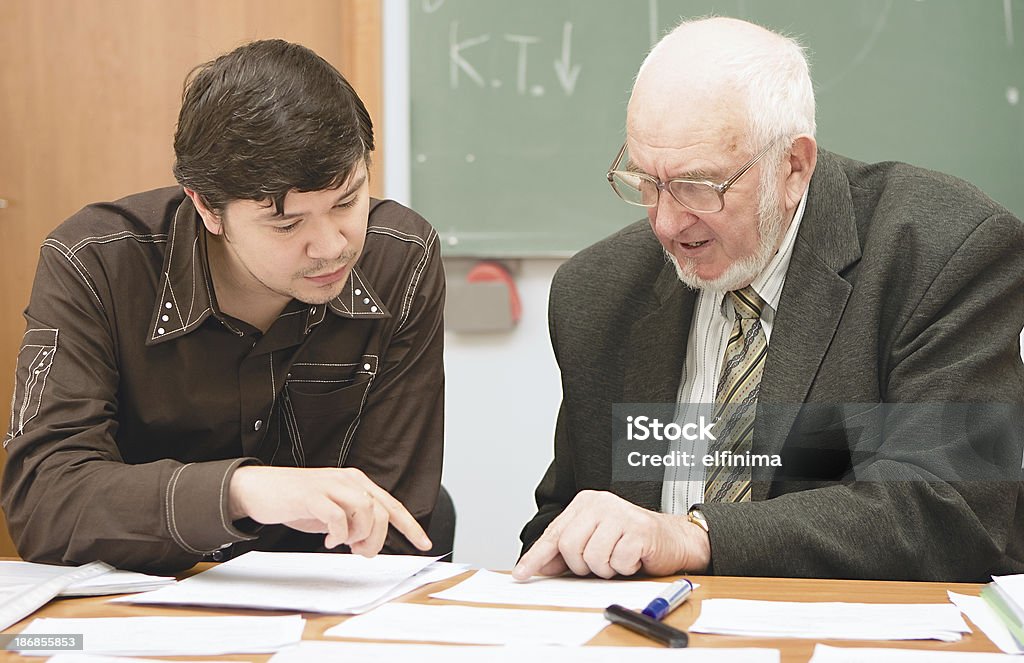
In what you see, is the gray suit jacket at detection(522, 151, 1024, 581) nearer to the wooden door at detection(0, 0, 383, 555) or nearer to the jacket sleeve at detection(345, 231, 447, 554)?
the jacket sleeve at detection(345, 231, 447, 554)

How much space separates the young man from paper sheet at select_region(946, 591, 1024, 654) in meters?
0.54

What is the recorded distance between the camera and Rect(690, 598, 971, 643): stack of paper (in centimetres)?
90

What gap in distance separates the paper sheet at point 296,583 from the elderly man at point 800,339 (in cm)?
17

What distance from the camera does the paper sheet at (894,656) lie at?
0.82 metres

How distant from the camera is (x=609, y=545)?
3.63 ft

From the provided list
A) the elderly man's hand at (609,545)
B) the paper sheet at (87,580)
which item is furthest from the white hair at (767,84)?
the paper sheet at (87,580)

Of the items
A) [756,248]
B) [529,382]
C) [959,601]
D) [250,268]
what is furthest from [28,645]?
[529,382]

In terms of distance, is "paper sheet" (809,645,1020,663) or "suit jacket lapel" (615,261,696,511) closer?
"paper sheet" (809,645,1020,663)

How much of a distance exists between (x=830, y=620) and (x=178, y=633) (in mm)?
588

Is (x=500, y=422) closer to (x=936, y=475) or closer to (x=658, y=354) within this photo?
(x=658, y=354)

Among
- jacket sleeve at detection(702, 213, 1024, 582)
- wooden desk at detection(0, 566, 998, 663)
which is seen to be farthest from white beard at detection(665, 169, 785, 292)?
wooden desk at detection(0, 566, 998, 663)

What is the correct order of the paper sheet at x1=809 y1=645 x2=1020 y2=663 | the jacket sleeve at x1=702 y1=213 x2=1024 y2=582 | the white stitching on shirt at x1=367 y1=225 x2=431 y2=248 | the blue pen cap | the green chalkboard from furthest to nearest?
the green chalkboard → the white stitching on shirt at x1=367 y1=225 x2=431 y2=248 → the jacket sleeve at x1=702 y1=213 x2=1024 y2=582 → the blue pen cap → the paper sheet at x1=809 y1=645 x2=1020 y2=663

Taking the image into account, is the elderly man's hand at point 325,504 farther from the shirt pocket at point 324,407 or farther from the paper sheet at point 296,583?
the shirt pocket at point 324,407

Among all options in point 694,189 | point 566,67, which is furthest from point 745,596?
point 566,67
